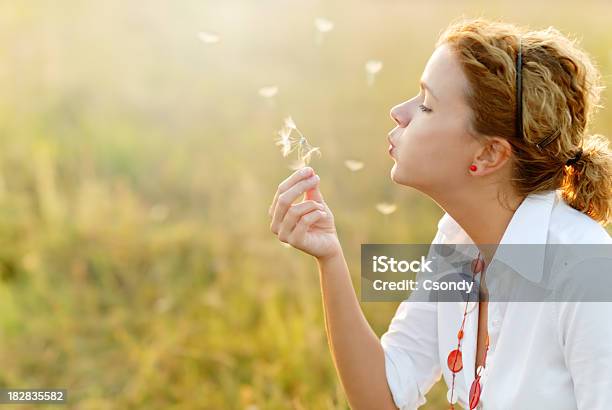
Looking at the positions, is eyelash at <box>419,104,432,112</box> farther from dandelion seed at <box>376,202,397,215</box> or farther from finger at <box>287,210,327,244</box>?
dandelion seed at <box>376,202,397,215</box>

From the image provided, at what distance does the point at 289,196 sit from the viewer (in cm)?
167

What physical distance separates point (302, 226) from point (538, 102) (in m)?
0.52

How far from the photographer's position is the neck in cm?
→ 172

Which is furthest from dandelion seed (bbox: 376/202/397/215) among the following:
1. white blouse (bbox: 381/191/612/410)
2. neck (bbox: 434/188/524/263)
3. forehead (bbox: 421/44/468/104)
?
forehead (bbox: 421/44/468/104)

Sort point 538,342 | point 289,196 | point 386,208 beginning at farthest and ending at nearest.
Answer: point 386,208
point 289,196
point 538,342

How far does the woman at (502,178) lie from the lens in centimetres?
160

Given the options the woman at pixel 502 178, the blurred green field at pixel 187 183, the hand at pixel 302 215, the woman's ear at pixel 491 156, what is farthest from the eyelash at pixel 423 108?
the blurred green field at pixel 187 183

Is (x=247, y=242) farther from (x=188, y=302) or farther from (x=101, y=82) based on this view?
(x=101, y=82)

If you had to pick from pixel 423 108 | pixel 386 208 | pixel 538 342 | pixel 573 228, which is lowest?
pixel 386 208

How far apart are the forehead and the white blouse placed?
257 mm

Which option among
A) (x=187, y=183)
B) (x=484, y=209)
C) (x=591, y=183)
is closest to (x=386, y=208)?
(x=484, y=209)

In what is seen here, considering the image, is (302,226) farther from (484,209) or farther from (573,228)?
(573,228)

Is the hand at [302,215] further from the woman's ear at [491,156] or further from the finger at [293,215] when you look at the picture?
the woman's ear at [491,156]

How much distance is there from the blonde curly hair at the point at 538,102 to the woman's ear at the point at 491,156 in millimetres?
18
